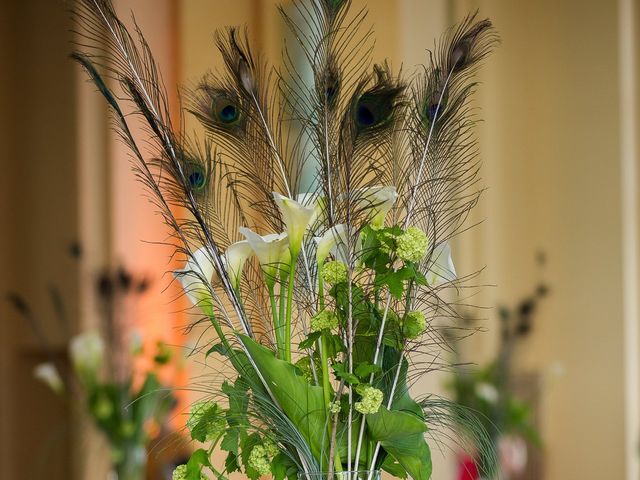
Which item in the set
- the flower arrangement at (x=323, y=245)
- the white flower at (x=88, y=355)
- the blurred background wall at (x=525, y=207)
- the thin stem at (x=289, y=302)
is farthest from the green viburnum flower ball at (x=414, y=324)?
the blurred background wall at (x=525, y=207)

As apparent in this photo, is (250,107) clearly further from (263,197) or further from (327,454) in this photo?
(327,454)

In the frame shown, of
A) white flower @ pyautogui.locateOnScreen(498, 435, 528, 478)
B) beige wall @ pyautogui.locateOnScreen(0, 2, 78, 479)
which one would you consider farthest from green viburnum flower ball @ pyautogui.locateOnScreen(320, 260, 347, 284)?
beige wall @ pyautogui.locateOnScreen(0, 2, 78, 479)

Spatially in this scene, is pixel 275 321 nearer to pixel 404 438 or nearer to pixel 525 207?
pixel 404 438

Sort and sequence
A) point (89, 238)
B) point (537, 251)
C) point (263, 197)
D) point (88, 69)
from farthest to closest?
point (537, 251) < point (89, 238) < point (263, 197) < point (88, 69)

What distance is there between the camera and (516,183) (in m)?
4.95

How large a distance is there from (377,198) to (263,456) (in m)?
0.27

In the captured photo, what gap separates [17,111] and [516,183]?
91.2 inches

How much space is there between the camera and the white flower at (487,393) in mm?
3895

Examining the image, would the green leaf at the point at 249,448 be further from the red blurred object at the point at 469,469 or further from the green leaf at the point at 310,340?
the red blurred object at the point at 469,469

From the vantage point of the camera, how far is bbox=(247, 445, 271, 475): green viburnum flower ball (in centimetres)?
101

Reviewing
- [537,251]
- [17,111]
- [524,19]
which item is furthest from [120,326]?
[524,19]

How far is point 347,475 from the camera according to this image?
995mm

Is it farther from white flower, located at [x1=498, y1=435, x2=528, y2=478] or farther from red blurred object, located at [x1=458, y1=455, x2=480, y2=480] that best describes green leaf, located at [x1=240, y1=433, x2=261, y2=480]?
white flower, located at [x1=498, y1=435, x2=528, y2=478]

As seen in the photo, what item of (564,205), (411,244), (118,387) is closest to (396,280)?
(411,244)
